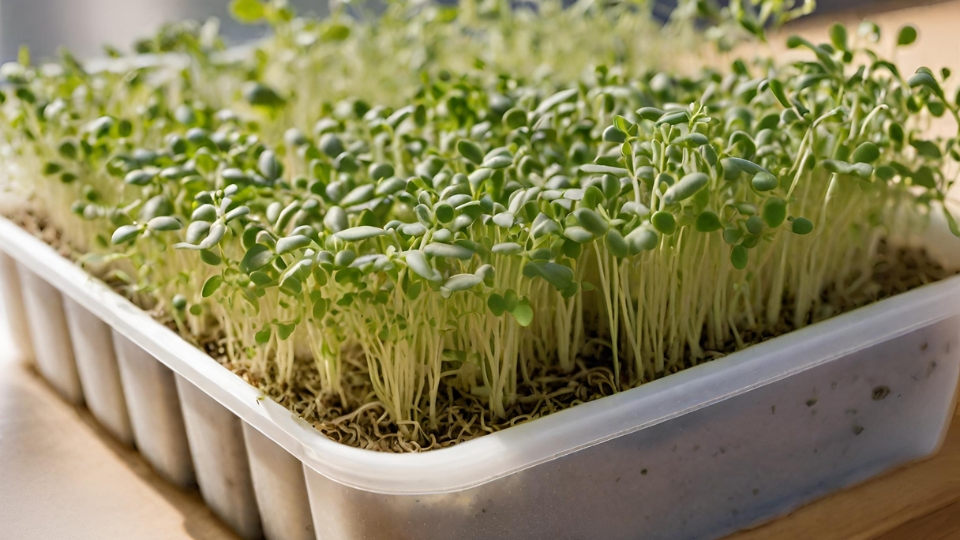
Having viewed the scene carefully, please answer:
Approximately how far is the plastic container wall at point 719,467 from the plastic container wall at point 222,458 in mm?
153

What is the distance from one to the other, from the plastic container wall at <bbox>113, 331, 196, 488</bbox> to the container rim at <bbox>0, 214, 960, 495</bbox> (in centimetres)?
4

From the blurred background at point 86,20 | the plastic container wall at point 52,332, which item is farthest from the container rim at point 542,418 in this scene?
the blurred background at point 86,20

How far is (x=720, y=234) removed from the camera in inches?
40.4

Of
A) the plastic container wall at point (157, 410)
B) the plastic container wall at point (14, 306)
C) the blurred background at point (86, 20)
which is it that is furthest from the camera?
the blurred background at point (86, 20)

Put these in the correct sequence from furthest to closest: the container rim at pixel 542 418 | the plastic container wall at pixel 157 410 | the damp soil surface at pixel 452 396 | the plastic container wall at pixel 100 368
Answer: the plastic container wall at pixel 100 368 < the plastic container wall at pixel 157 410 < the damp soil surface at pixel 452 396 < the container rim at pixel 542 418

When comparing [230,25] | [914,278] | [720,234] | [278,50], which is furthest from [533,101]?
[230,25]

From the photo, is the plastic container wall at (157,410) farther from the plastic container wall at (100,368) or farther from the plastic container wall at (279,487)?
the plastic container wall at (279,487)

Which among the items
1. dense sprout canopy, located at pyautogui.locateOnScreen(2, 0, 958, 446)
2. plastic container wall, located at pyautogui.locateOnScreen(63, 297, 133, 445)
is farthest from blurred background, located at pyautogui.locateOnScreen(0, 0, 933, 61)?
plastic container wall, located at pyautogui.locateOnScreen(63, 297, 133, 445)

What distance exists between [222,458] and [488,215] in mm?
413

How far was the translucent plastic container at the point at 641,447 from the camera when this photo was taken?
2.72 ft

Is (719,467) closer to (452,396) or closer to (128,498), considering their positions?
(452,396)

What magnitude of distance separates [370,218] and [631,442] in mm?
348

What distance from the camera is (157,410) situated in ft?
3.62

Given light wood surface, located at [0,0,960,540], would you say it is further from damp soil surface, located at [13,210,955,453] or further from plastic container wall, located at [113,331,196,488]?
damp soil surface, located at [13,210,955,453]
